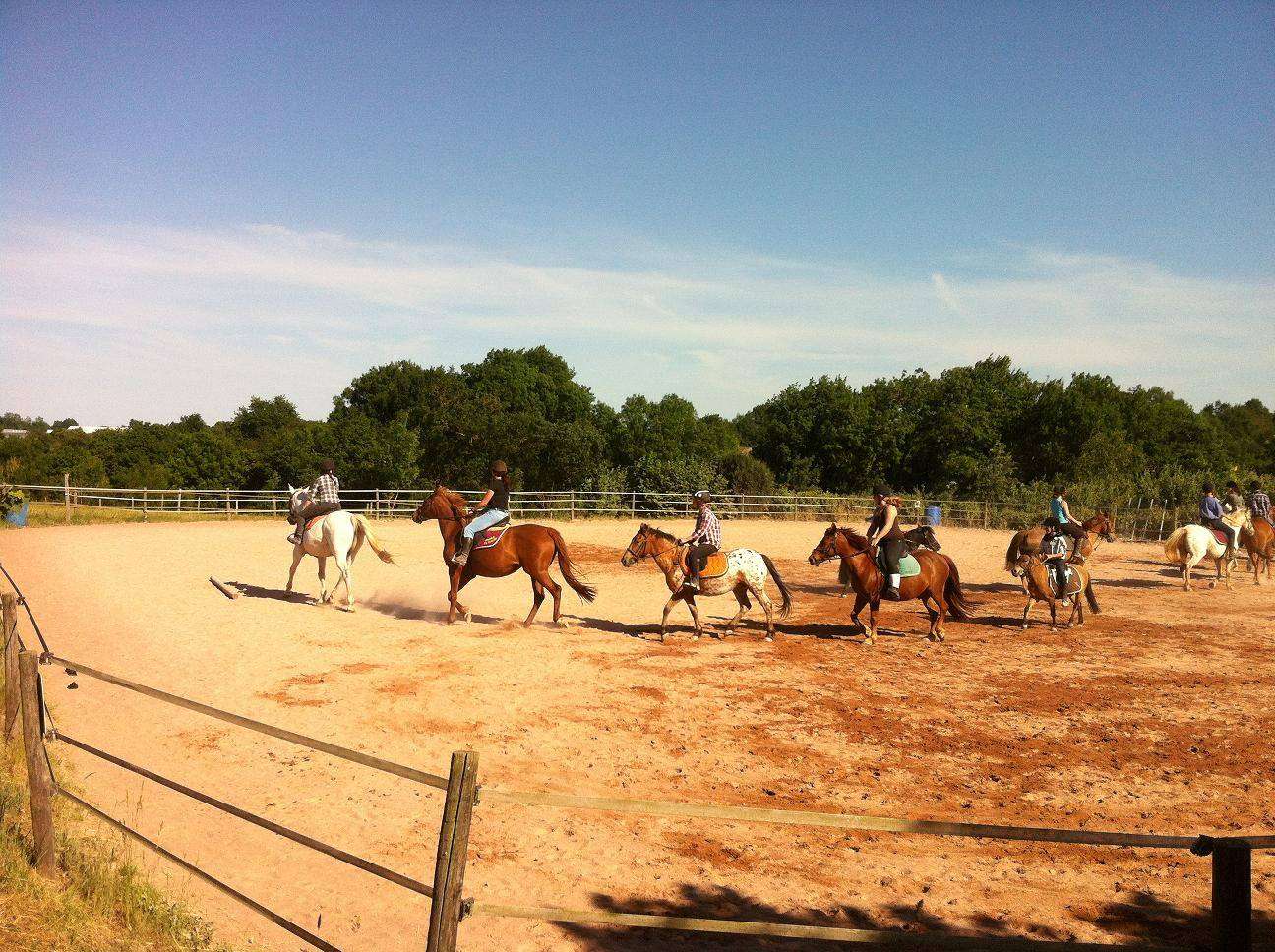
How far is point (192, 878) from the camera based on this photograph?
5719 mm

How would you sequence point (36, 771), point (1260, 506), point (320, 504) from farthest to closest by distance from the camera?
point (1260, 506), point (320, 504), point (36, 771)

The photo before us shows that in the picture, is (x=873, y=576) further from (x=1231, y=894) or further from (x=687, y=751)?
(x=1231, y=894)

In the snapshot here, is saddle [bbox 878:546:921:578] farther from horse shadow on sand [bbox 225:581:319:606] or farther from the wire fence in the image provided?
the wire fence

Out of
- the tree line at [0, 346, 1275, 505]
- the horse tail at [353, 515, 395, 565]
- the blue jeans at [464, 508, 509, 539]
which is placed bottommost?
the horse tail at [353, 515, 395, 565]

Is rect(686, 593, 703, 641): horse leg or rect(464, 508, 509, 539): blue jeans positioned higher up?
rect(464, 508, 509, 539): blue jeans

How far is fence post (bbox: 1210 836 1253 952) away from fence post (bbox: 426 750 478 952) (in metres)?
2.75

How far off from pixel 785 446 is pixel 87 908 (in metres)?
53.7

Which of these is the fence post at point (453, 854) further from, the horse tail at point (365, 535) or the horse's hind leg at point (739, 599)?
the horse tail at point (365, 535)

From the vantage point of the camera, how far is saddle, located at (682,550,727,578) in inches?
532

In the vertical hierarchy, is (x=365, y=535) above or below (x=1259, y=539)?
above

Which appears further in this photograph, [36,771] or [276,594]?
[276,594]

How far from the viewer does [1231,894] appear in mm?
3053

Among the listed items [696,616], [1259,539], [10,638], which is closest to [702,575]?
[696,616]

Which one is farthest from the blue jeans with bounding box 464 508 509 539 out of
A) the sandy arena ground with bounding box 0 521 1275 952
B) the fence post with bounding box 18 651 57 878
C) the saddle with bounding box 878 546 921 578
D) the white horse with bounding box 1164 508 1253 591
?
the white horse with bounding box 1164 508 1253 591
